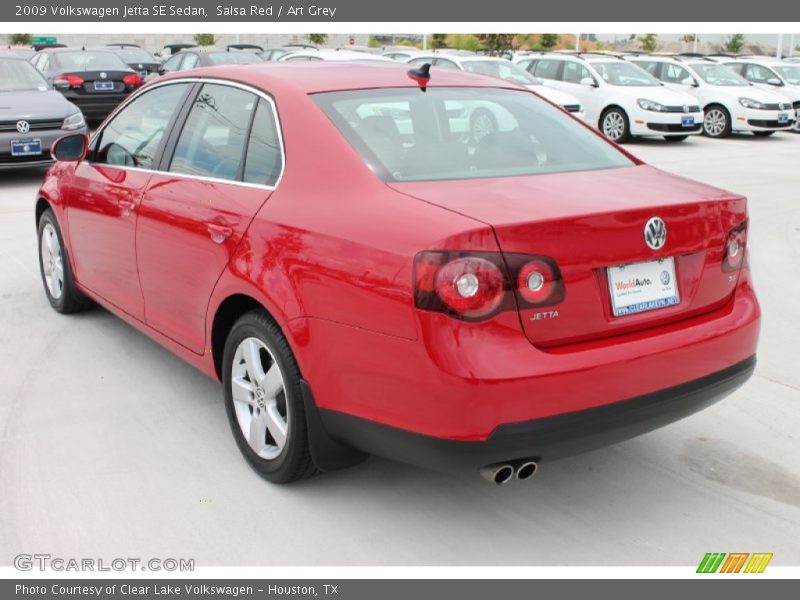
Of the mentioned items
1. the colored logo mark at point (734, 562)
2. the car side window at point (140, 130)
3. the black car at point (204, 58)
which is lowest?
the colored logo mark at point (734, 562)

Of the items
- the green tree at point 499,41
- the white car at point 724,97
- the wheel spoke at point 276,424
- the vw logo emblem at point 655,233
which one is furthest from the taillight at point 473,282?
the green tree at point 499,41

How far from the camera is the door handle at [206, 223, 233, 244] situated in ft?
12.5

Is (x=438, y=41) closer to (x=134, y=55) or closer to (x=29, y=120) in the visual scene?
(x=134, y=55)

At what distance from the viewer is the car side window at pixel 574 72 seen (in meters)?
18.6

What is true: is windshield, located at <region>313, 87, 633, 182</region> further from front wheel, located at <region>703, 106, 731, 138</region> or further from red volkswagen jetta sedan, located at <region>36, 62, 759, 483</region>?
front wheel, located at <region>703, 106, 731, 138</region>

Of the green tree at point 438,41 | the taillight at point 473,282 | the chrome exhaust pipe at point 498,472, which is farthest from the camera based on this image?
the green tree at point 438,41

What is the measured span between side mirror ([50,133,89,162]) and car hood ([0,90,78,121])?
6.26m

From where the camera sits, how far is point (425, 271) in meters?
2.94

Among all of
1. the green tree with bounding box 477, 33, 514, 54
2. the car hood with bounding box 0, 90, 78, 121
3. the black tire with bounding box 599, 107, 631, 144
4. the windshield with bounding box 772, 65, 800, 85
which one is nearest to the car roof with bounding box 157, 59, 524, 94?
the car hood with bounding box 0, 90, 78, 121

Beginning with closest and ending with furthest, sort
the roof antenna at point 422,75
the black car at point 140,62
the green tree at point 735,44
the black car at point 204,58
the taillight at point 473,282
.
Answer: the taillight at point 473,282
the roof antenna at point 422,75
the black car at point 204,58
the black car at point 140,62
the green tree at point 735,44

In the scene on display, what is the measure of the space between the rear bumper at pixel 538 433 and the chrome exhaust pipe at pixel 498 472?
0.05 meters

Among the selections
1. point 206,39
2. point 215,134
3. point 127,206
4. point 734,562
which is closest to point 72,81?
point 127,206

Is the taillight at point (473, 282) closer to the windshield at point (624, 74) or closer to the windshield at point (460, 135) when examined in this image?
the windshield at point (460, 135)

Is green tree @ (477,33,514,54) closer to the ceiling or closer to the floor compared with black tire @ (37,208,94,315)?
closer to the ceiling
